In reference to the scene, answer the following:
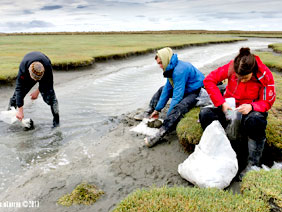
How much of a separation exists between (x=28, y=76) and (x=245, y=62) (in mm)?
4861

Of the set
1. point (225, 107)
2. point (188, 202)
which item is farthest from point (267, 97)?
point (188, 202)

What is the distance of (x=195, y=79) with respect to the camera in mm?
6387

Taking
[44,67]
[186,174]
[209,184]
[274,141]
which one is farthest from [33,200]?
[274,141]

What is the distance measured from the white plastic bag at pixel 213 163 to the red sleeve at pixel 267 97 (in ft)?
2.45

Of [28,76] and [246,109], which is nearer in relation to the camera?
[246,109]

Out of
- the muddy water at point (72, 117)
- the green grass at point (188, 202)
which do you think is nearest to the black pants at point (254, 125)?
the green grass at point (188, 202)

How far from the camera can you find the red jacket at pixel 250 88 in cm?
419

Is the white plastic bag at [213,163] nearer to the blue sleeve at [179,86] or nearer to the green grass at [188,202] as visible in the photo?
the green grass at [188,202]

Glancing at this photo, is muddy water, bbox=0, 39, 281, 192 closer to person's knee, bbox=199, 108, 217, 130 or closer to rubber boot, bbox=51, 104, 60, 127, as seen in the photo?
rubber boot, bbox=51, 104, 60, 127

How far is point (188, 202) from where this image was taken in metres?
3.19

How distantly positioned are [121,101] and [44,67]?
4.00 meters

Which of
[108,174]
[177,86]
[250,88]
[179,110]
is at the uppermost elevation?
[250,88]

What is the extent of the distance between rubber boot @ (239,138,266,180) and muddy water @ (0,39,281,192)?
339 centimetres

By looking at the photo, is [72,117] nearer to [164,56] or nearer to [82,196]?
[164,56]
